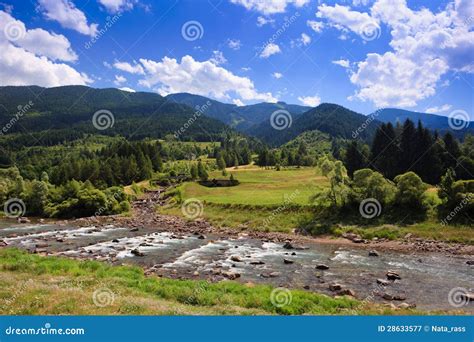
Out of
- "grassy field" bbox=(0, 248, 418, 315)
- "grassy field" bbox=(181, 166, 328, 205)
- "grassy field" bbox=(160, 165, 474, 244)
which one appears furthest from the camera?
"grassy field" bbox=(181, 166, 328, 205)

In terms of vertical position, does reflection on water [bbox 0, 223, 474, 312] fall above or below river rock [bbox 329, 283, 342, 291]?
Answer: below

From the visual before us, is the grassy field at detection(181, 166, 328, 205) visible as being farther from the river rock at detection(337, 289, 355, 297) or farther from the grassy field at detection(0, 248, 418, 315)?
the grassy field at detection(0, 248, 418, 315)

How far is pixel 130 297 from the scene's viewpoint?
68.5 feet

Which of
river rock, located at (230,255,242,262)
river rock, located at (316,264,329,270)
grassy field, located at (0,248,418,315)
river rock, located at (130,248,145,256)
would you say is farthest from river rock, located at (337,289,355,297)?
river rock, located at (130,248,145,256)

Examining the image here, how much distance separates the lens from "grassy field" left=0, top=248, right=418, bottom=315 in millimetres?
17891

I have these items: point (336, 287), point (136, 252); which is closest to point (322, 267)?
point (336, 287)

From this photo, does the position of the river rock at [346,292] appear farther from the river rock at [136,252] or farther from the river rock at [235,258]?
the river rock at [136,252]

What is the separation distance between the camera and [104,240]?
170 feet

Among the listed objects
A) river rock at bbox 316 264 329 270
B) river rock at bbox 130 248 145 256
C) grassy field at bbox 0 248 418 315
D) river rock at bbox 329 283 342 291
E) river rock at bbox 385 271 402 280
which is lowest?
river rock at bbox 130 248 145 256

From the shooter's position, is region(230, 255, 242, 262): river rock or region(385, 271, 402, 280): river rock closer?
region(385, 271, 402, 280): river rock

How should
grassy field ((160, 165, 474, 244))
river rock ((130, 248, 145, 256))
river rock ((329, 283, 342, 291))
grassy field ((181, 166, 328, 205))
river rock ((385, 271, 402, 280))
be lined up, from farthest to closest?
grassy field ((181, 166, 328, 205)), grassy field ((160, 165, 474, 244)), river rock ((130, 248, 145, 256)), river rock ((385, 271, 402, 280)), river rock ((329, 283, 342, 291))

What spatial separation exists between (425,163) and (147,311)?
248 ft

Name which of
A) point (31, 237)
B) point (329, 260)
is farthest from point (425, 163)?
point (31, 237)

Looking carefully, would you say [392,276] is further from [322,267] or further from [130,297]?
[130,297]
